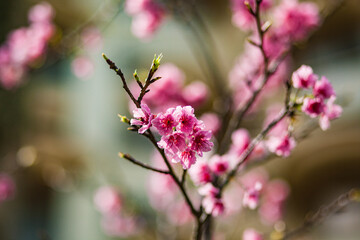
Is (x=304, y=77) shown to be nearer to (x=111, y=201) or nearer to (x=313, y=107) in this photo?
(x=313, y=107)

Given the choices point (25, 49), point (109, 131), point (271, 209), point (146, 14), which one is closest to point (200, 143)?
point (146, 14)

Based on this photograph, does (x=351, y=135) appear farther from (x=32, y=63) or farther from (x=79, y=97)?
(x=79, y=97)

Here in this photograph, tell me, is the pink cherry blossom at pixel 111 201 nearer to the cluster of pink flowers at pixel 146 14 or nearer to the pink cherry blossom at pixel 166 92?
the pink cherry blossom at pixel 166 92

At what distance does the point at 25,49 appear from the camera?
196 cm

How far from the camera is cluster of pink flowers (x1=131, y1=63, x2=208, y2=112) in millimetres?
1880

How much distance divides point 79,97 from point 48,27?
3.23 metres

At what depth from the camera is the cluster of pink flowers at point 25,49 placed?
75.8 inches

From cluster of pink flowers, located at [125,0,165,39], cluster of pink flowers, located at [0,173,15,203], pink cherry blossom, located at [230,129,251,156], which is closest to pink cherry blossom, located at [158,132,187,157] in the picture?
pink cherry blossom, located at [230,129,251,156]

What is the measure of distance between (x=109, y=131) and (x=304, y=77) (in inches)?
153

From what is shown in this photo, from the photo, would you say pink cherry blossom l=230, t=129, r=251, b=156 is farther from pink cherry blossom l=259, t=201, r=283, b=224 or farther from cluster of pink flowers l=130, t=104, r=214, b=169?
pink cherry blossom l=259, t=201, r=283, b=224

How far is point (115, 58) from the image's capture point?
4438mm

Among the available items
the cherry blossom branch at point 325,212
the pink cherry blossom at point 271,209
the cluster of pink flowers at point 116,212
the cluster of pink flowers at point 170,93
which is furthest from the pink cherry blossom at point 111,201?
the cherry blossom branch at point 325,212

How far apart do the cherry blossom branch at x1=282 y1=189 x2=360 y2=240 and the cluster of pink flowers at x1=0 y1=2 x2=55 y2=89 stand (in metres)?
1.45

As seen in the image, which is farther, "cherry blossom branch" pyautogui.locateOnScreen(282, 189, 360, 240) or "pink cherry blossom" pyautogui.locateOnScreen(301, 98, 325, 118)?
"cherry blossom branch" pyautogui.locateOnScreen(282, 189, 360, 240)
